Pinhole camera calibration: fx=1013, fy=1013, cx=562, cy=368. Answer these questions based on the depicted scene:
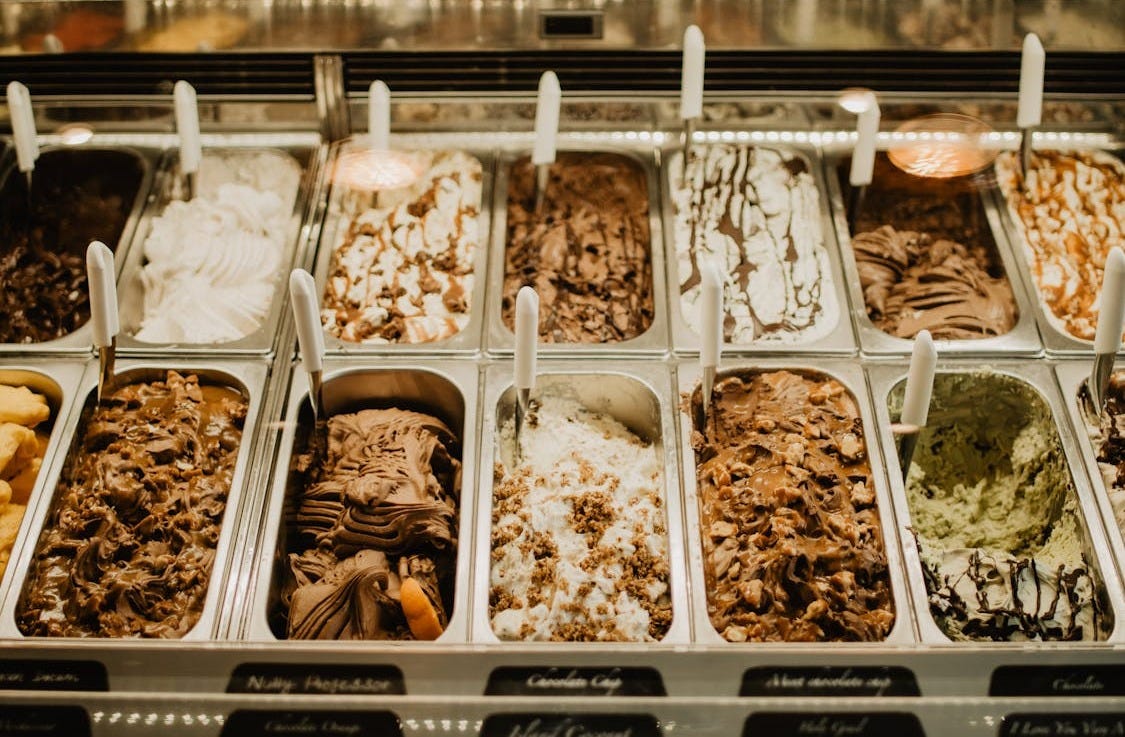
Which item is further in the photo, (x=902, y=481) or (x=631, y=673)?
(x=902, y=481)

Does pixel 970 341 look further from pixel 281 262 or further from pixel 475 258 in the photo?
pixel 281 262

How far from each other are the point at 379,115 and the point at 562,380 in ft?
2.93

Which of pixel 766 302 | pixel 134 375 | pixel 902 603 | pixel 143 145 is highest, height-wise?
pixel 143 145

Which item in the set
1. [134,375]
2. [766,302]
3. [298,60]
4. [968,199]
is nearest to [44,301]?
[134,375]

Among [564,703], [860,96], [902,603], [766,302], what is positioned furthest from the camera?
[860,96]

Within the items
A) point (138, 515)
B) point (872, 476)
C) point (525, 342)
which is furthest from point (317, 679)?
point (872, 476)

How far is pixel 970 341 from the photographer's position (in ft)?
8.16

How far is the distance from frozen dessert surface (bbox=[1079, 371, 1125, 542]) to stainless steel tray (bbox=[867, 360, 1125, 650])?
63 mm

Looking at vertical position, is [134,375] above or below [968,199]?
below

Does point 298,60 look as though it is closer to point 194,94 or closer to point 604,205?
point 194,94

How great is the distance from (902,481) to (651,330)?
0.71 m

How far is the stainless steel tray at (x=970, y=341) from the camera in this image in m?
2.46

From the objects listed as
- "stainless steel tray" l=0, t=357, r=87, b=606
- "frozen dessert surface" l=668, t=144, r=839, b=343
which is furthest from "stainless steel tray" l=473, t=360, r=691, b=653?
"stainless steel tray" l=0, t=357, r=87, b=606

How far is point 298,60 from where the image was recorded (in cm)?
282
